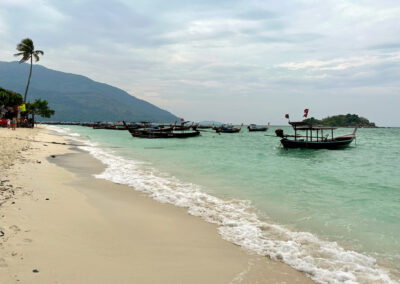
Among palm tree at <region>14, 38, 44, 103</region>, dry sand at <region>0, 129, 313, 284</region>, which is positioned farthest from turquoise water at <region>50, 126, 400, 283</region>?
palm tree at <region>14, 38, 44, 103</region>

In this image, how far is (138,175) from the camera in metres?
11.9

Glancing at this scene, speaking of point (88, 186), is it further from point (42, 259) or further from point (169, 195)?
point (42, 259)

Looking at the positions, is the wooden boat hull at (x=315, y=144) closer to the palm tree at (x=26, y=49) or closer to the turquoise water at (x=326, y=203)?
the turquoise water at (x=326, y=203)

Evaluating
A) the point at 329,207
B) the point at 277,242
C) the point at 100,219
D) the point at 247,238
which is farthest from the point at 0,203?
the point at 329,207

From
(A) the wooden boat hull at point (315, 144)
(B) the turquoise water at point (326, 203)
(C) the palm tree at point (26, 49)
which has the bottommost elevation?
(B) the turquoise water at point (326, 203)

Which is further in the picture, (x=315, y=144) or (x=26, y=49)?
(x=26, y=49)

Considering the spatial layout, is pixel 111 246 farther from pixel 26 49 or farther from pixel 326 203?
pixel 26 49

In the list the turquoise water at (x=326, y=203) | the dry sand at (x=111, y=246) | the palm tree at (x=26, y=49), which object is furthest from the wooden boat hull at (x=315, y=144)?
the palm tree at (x=26, y=49)

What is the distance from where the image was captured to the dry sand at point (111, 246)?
3422 mm

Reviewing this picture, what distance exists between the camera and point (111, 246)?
14.2ft

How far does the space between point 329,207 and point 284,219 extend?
7.69 ft

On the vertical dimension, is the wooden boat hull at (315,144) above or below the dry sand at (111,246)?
above

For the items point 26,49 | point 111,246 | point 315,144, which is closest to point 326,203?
point 111,246

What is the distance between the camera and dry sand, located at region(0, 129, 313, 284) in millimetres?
3422
